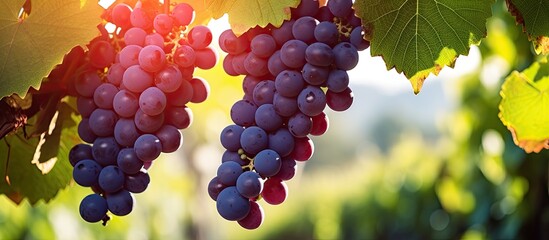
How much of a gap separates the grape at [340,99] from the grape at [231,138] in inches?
3.4

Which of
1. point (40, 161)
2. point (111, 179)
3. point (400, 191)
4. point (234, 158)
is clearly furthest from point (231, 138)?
point (400, 191)

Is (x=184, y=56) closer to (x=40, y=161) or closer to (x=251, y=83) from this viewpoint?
(x=251, y=83)

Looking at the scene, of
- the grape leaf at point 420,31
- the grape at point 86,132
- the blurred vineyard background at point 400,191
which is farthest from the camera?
the blurred vineyard background at point 400,191

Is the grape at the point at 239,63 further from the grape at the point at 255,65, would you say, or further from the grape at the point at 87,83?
the grape at the point at 87,83

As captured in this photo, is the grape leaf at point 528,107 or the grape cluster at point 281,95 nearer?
→ the grape cluster at point 281,95

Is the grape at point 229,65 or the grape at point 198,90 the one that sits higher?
the grape at point 229,65

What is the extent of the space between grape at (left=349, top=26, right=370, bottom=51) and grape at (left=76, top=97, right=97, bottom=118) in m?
0.26

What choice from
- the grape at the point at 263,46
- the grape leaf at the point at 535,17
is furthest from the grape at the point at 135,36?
the grape leaf at the point at 535,17

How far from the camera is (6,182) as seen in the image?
2.60ft

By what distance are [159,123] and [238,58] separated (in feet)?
0.31


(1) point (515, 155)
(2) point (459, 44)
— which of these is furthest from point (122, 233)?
(2) point (459, 44)

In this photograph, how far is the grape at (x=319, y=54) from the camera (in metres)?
0.60

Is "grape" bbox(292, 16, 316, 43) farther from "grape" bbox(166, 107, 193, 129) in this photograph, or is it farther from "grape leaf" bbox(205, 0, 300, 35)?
"grape" bbox(166, 107, 193, 129)

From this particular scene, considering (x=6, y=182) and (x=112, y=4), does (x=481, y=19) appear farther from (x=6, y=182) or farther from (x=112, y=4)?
(x=6, y=182)
